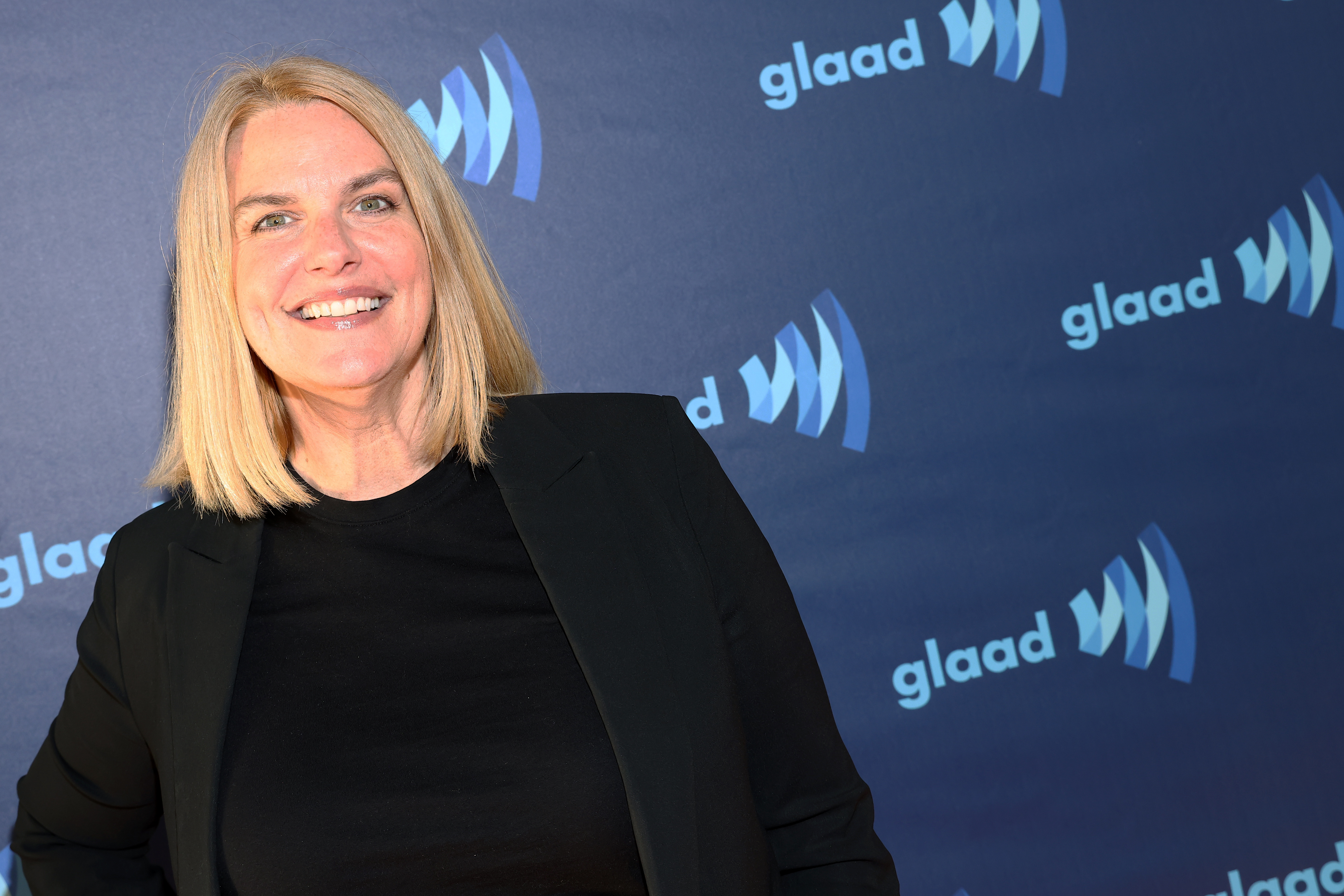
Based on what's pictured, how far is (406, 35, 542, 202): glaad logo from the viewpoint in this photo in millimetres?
1855

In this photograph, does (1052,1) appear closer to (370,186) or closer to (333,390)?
(370,186)

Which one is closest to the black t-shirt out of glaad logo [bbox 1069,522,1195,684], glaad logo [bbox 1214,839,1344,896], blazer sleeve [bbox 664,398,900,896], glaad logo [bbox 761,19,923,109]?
blazer sleeve [bbox 664,398,900,896]

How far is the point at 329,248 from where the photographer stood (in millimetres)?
1359

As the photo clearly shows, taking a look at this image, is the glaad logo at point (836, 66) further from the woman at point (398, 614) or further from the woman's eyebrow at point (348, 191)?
the woman's eyebrow at point (348, 191)

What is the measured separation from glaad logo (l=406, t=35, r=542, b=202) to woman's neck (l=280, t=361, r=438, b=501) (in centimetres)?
54

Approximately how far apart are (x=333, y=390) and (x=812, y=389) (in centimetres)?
92

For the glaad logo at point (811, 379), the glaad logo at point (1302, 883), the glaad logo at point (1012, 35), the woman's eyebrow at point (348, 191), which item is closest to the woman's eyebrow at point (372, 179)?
the woman's eyebrow at point (348, 191)

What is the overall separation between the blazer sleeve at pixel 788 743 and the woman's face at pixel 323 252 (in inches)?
19.1

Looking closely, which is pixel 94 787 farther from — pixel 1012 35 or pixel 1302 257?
pixel 1302 257

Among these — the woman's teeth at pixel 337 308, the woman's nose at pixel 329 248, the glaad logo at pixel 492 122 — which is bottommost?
the woman's teeth at pixel 337 308

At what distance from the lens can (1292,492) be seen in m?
2.16

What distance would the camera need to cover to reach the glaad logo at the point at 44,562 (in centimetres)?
177

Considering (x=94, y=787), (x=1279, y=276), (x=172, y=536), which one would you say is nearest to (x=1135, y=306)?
(x=1279, y=276)

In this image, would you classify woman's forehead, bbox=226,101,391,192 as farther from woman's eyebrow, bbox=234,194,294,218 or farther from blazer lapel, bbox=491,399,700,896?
blazer lapel, bbox=491,399,700,896
